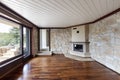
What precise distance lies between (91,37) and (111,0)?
4.21 m

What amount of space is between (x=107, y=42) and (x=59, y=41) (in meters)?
5.03

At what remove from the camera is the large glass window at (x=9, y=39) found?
4.34 metres

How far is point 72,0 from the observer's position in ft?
10.0

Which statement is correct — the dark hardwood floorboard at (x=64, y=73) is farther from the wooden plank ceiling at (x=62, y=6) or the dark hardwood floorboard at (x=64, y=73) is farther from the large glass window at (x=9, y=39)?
the wooden plank ceiling at (x=62, y=6)

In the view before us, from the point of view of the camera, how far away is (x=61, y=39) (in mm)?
9570

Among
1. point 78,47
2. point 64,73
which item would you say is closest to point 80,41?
point 78,47

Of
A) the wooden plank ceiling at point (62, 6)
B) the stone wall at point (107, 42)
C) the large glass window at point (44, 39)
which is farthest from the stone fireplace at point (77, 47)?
the wooden plank ceiling at point (62, 6)

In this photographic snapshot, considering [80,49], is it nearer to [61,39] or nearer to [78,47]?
[78,47]

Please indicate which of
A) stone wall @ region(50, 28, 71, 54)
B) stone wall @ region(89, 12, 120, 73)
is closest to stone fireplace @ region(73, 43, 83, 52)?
stone wall @ region(50, 28, 71, 54)

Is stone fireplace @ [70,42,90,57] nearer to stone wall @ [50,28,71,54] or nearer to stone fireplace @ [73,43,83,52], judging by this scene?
stone fireplace @ [73,43,83,52]

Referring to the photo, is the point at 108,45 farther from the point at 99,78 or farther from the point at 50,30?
the point at 50,30

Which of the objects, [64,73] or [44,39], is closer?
[64,73]

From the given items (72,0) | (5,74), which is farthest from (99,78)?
(5,74)

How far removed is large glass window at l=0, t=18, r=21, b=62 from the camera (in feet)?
14.2
